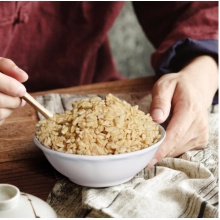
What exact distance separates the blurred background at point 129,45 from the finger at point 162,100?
54.6 inches

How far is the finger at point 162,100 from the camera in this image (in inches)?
31.9

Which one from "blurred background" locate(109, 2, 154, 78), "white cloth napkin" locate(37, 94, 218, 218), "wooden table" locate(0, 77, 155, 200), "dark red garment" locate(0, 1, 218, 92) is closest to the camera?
"white cloth napkin" locate(37, 94, 218, 218)

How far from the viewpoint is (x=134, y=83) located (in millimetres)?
1232

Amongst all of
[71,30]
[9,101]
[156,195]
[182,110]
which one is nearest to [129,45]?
[71,30]

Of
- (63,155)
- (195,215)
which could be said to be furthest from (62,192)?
(195,215)

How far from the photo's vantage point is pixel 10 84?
73 cm

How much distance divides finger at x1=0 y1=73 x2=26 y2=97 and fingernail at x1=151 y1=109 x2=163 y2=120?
0.80ft

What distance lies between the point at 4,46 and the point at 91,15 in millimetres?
292

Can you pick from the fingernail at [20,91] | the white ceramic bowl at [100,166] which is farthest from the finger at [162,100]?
the fingernail at [20,91]

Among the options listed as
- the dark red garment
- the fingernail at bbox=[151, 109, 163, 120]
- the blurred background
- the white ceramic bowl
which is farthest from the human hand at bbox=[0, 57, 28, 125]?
the blurred background

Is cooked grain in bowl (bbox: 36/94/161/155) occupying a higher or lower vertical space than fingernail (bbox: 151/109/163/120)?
higher

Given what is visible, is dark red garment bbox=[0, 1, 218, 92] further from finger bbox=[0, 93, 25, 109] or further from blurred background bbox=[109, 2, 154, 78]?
blurred background bbox=[109, 2, 154, 78]

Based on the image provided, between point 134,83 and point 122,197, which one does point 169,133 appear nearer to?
point 122,197

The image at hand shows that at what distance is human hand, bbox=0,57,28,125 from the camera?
728 mm
